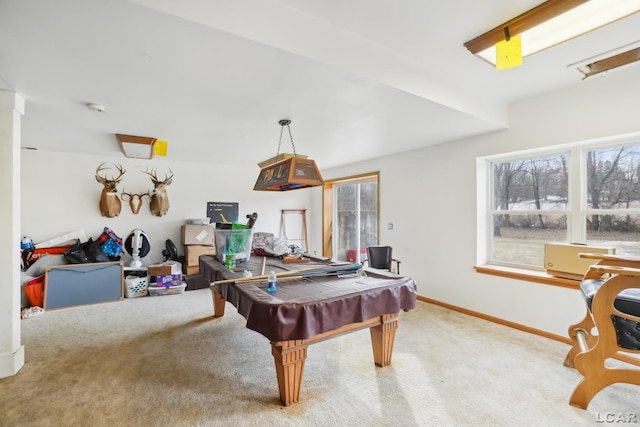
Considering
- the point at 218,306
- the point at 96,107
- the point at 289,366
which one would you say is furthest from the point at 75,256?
the point at 289,366

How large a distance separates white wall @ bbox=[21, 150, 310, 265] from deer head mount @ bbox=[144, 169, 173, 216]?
0.10 m

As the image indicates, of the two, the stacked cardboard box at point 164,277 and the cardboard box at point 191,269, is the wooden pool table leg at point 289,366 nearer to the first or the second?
the stacked cardboard box at point 164,277

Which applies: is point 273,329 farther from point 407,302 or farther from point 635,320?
point 635,320

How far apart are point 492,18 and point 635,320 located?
6.52 feet

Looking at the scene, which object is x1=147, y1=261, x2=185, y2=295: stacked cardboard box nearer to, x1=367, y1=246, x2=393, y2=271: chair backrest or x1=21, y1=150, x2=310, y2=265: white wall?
x1=21, y1=150, x2=310, y2=265: white wall

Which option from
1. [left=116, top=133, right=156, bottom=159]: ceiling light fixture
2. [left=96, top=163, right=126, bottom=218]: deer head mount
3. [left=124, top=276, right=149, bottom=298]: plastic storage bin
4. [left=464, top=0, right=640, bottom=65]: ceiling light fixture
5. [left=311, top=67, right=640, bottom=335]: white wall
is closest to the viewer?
[left=464, top=0, right=640, bottom=65]: ceiling light fixture

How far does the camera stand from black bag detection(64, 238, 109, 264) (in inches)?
161

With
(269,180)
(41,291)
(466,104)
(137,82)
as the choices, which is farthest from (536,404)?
(41,291)

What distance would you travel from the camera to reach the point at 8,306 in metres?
2.19

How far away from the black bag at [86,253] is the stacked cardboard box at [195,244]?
3.69 feet

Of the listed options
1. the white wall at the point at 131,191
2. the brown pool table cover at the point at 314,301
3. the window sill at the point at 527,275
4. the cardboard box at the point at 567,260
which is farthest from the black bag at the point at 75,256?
the cardboard box at the point at 567,260

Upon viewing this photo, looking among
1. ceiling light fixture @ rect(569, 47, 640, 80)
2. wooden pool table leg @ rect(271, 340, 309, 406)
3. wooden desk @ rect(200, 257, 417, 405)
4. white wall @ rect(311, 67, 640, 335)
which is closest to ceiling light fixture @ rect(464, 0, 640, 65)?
ceiling light fixture @ rect(569, 47, 640, 80)

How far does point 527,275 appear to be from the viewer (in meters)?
3.00

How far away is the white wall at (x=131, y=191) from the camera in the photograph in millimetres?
4270
